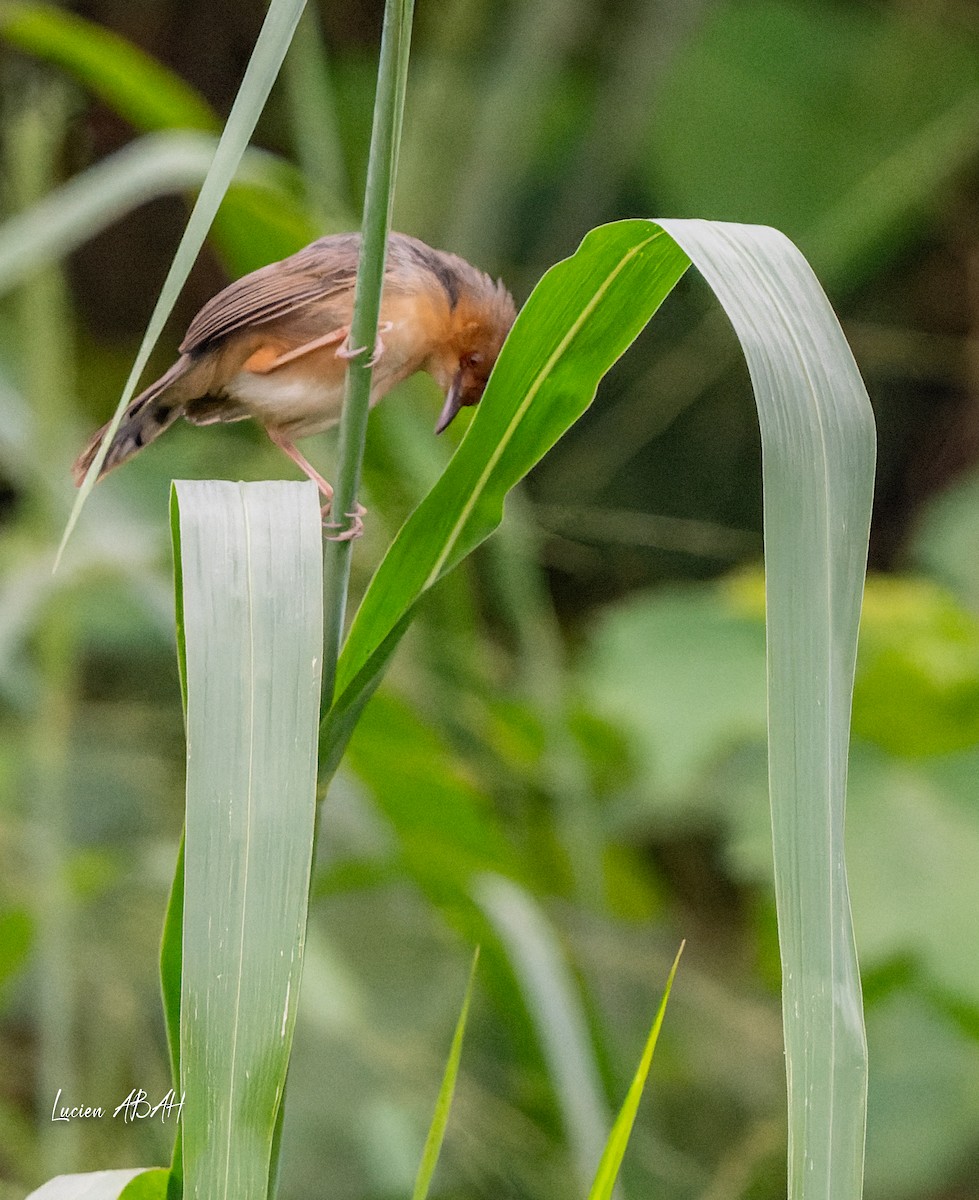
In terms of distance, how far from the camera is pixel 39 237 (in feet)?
3.36

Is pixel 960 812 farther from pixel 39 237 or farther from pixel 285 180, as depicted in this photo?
pixel 39 237

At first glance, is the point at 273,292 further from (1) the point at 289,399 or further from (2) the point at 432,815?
(2) the point at 432,815

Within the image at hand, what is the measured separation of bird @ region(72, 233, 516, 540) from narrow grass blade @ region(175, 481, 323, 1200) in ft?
0.94

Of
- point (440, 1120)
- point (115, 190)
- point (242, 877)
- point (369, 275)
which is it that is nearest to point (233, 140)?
point (369, 275)

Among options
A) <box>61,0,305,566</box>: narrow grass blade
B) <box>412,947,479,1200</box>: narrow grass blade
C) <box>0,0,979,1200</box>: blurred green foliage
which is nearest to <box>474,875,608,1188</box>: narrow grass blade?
<box>0,0,979,1200</box>: blurred green foliage

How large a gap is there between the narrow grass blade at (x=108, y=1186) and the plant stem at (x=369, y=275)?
251 millimetres

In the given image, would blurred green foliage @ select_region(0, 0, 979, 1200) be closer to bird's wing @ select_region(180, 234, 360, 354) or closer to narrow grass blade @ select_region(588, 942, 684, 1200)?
bird's wing @ select_region(180, 234, 360, 354)

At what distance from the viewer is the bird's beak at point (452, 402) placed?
2.73ft

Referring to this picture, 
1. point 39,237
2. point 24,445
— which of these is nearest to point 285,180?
point 24,445

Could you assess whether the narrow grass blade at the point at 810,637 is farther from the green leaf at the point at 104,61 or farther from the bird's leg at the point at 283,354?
the green leaf at the point at 104,61

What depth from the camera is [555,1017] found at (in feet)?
3.95

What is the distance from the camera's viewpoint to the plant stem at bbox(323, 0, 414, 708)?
534 mm

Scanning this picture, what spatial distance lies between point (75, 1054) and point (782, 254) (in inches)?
86.0

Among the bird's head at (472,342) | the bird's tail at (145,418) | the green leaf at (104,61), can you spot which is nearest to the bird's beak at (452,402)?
the bird's head at (472,342)
